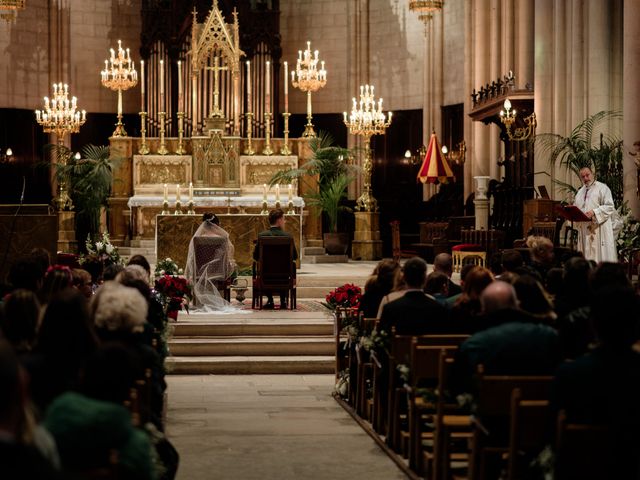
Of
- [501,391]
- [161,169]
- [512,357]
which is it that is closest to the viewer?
[501,391]

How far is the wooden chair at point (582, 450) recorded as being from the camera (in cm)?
418

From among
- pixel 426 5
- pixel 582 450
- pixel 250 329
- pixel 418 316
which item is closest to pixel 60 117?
pixel 426 5

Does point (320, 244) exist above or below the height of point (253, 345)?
above

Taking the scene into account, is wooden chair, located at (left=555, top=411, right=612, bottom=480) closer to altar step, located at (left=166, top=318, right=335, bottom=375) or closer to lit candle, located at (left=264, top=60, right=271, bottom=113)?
altar step, located at (left=166, top=318, right=335, bottom=375)

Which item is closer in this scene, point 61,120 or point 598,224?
point 598,224

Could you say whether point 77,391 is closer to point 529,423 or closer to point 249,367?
point 529,423

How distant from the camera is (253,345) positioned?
1232cm

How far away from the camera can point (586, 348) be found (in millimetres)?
6016

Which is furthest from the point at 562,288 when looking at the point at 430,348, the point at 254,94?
the point at 254,94

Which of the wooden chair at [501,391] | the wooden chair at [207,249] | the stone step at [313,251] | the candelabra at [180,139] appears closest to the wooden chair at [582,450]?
the wooden chair at [501,391]

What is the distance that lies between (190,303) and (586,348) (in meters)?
9.04

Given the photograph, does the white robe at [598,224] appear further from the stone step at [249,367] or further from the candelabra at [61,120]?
the candelabra at [61,120]

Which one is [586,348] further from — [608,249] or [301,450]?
[608,249]

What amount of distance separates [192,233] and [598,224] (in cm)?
602
